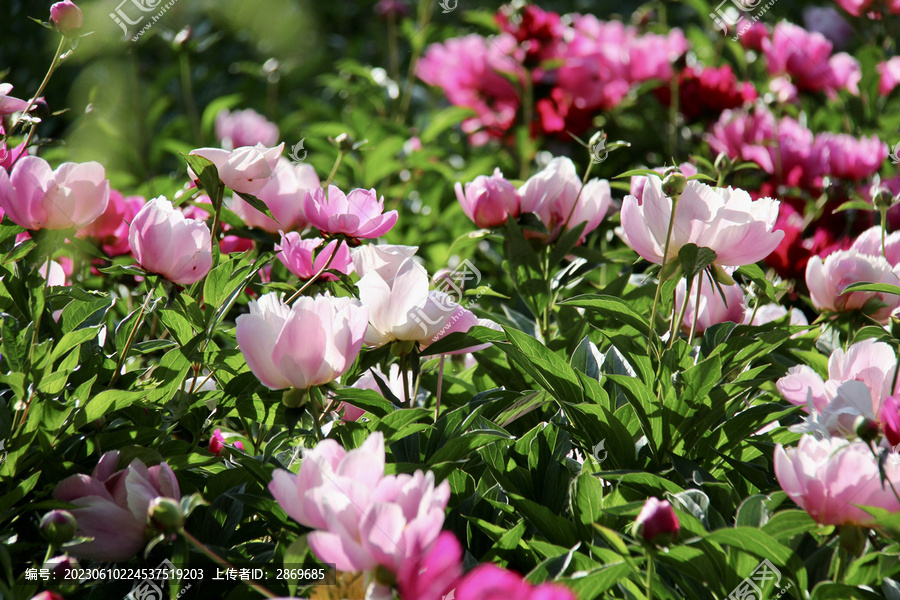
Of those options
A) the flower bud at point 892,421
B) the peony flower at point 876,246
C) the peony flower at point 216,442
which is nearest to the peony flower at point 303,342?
the peony flower at point 216,442

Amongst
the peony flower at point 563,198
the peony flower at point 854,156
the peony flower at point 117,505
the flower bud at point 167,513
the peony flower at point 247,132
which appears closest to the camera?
the flower bud at point 167,513

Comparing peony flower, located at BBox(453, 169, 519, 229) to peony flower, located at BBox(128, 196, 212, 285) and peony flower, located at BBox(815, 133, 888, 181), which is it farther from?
peony flower, located at BBox(815, 133, 888, 181)

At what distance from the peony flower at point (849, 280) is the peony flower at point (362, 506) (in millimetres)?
681

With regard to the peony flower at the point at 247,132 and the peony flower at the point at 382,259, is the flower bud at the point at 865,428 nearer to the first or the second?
the peony flower at the point at 382,259

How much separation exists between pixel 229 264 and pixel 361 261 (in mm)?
159

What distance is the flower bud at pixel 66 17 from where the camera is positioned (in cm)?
94

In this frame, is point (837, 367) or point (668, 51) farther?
point (668, 51)

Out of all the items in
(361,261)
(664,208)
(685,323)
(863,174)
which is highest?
(664,208)

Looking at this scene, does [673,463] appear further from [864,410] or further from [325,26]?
[325,26]

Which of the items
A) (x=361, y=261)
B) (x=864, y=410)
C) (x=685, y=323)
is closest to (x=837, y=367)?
(x=864, y=410)

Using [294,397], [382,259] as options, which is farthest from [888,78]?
[294,397]

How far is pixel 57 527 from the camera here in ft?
2.05

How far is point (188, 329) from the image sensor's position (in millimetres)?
926

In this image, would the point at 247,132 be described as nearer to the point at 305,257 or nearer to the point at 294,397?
the point at 305,257
